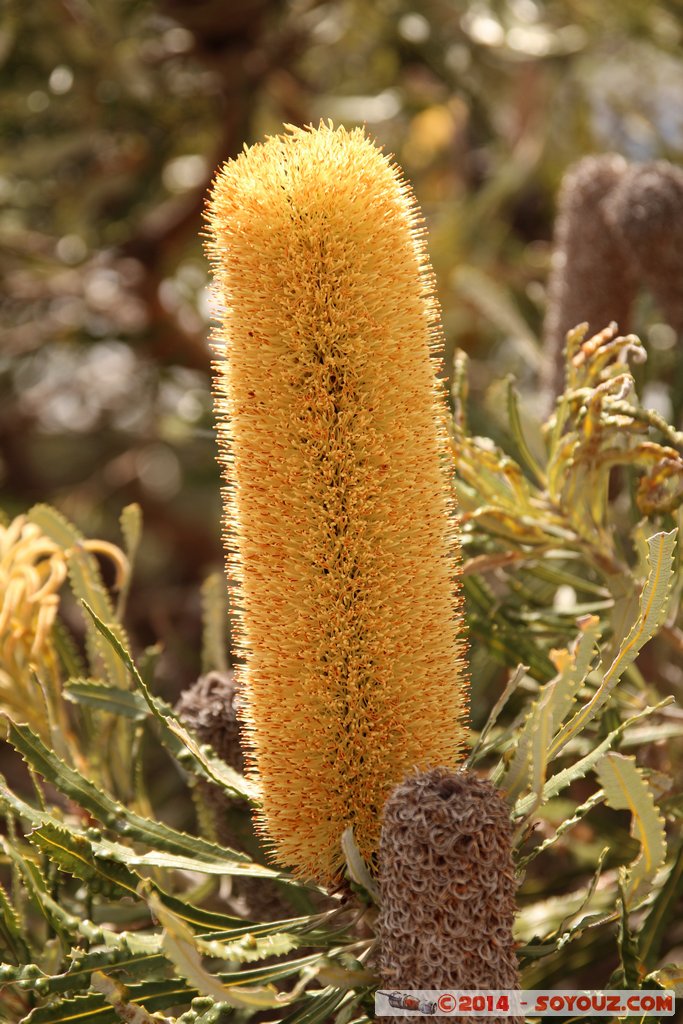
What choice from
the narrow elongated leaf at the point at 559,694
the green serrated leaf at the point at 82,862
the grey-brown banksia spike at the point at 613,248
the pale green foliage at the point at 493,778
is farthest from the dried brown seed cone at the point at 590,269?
the green serrated leaf at the point at 82,862

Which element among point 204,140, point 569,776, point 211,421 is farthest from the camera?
point 204,140

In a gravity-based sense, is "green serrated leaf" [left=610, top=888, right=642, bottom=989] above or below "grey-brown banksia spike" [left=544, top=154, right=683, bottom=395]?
below

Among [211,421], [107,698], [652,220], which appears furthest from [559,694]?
[211,421]

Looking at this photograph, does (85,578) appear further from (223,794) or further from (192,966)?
(192,966)

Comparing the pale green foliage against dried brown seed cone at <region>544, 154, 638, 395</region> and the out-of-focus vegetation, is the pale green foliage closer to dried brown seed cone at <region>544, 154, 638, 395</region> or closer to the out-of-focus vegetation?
the out-of-focus vegetation

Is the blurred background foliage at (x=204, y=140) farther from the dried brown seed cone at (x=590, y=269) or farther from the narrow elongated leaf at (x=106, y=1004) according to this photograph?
the narrow elongated leaf at (x=106, y=1004)

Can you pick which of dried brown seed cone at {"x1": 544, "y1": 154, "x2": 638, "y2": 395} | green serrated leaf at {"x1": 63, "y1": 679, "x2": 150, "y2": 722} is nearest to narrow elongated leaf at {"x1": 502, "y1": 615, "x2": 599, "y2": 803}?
green serrated leaf at {"x1": 63, "y1": 679, "x2": 150, "y2": 722}

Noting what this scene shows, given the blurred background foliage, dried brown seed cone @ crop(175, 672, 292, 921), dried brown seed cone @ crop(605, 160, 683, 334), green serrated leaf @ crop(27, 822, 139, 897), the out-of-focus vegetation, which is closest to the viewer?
green serrated leaf @ crop(27, 822, 139, 897)
